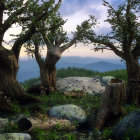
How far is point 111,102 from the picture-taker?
13281mm

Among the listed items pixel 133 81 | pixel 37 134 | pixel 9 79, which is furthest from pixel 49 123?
pixel 133 81

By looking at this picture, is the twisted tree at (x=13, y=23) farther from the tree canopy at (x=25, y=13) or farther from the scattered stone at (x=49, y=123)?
the scattered stone at (x=49, y=123)

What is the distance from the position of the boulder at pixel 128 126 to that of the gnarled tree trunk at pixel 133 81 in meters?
6.48

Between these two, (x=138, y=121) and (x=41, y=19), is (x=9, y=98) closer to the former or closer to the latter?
(x=41, y=19)

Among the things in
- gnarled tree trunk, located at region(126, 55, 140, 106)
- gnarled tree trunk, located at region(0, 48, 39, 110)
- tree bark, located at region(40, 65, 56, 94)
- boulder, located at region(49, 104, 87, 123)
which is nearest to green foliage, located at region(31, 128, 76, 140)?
boulder, located at region(49, 104, 87, 123)

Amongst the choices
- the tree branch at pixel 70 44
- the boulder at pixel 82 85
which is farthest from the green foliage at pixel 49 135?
the boulder at pixel 82 85

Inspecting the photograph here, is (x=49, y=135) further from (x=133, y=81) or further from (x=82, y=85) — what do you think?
(x=82, y=85)

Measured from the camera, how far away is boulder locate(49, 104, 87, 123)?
1381 centimetres

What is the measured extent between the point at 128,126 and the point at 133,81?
7.16m

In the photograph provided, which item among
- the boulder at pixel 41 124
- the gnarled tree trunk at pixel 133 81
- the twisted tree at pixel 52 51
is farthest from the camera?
the twisted tree at pixel 52 51

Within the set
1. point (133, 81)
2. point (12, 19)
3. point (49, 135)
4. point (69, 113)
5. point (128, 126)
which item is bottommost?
point (49, 135)

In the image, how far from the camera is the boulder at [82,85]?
24.4 meters

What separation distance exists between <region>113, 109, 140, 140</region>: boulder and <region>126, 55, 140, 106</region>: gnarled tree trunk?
255 inches

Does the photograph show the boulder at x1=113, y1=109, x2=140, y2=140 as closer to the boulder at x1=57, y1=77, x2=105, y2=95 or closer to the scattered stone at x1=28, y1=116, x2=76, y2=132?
the scattered stone at x1=28, y1=116, x2=76, y2=132
